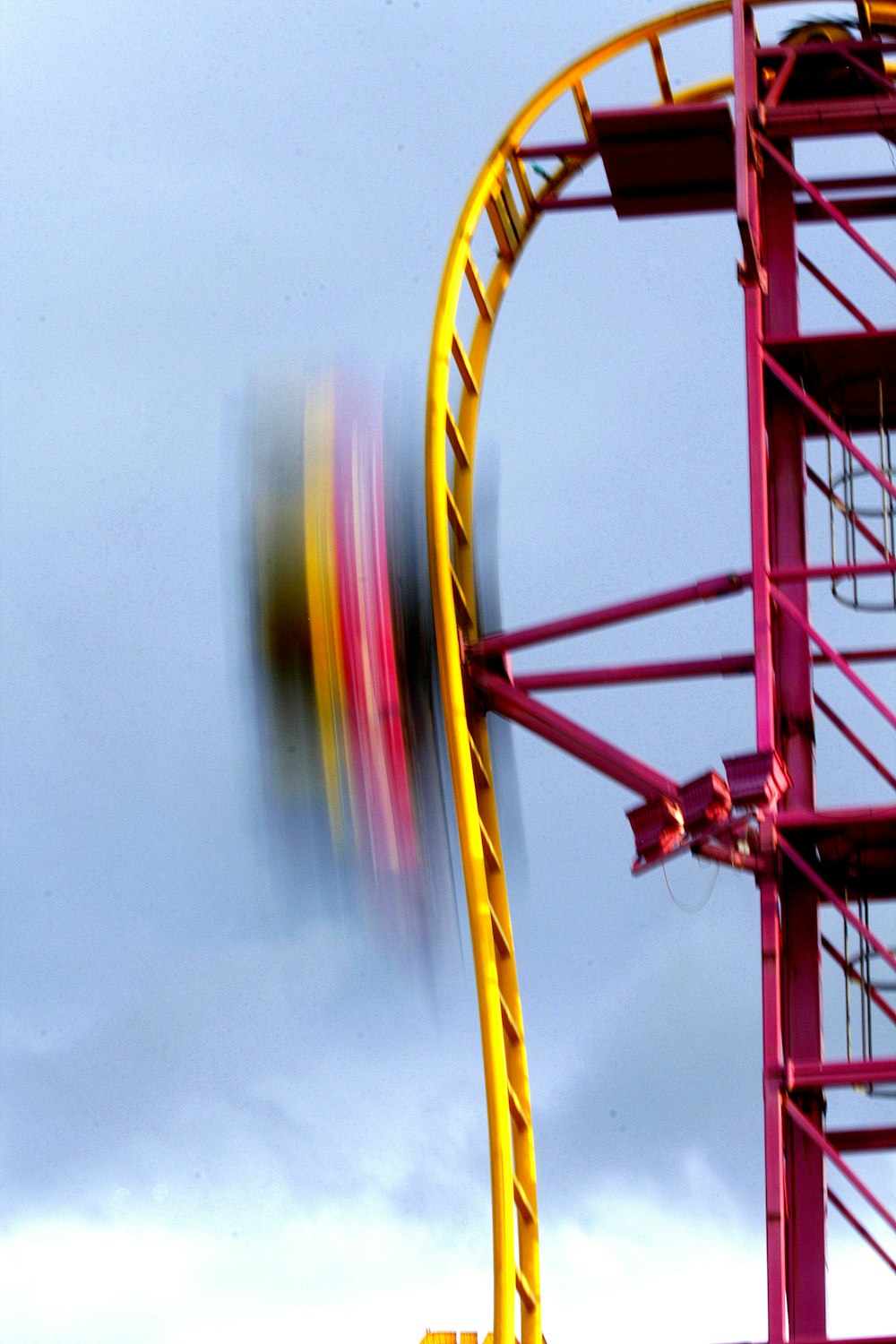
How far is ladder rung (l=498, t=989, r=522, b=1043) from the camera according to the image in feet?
96.1

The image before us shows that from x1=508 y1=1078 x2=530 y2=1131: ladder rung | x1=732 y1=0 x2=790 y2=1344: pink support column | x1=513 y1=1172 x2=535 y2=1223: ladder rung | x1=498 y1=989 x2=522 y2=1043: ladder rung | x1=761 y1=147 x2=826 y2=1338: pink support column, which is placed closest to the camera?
x1=732 y1=0 x2=790 y2=1344: pink support column

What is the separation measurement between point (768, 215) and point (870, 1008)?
337 inches

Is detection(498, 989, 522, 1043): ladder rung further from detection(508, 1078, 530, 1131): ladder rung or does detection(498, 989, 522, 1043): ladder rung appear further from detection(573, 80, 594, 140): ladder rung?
detection(573, 80, 594, 140): ladder rung

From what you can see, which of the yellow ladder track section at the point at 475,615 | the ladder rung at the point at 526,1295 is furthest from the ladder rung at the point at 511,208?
the ladder rung at the point at 526,1295

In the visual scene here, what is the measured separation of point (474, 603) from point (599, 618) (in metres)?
1.26

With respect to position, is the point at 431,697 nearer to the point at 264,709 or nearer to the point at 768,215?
the point at 264,709

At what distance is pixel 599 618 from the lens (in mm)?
30672

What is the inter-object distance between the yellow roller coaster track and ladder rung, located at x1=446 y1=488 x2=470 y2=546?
0.06ft

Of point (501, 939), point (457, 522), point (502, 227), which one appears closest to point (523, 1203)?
point (501, 939)

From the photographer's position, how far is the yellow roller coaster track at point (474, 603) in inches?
1127

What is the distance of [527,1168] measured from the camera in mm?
28984

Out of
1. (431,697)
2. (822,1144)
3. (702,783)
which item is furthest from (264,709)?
(822,1144)

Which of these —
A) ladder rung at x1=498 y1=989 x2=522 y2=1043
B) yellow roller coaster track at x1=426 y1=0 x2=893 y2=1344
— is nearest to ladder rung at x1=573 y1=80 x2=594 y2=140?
yellow roller coaster track at x1=426 y1=0 x2=893 y2=1344

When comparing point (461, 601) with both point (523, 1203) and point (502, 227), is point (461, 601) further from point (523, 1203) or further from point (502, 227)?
point (523, 1203)
